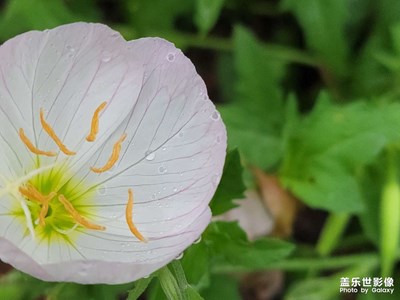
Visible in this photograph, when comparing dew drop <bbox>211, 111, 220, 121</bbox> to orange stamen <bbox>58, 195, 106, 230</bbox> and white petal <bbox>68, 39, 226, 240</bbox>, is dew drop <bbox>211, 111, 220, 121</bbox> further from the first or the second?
orange stamen <bbox>58, 195, 106, 230</bbox>

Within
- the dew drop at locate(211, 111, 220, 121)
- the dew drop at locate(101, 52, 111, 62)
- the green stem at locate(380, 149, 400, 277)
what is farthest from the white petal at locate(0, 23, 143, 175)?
the green stem at locate(380, 149, 400, 277)

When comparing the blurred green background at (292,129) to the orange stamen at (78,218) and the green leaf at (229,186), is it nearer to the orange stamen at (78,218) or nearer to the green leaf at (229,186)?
the green leaf at (229,186)

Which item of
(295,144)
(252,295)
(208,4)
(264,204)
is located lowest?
(252,295)

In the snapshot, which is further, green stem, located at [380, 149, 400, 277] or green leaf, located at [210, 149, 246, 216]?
green stem, located at [380, 149, 400, 277]

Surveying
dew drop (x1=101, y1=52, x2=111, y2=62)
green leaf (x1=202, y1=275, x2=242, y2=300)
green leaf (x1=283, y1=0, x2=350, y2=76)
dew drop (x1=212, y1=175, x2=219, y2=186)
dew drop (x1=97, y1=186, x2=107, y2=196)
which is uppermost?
dew drop (x1=101, y1=52, x2=111, y2=62)

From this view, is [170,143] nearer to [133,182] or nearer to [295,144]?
[133,182]

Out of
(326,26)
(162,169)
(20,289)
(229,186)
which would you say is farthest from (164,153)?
(326,26)

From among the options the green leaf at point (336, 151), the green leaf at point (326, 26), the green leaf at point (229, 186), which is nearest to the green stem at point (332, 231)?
the green leaf at point (336, 151)

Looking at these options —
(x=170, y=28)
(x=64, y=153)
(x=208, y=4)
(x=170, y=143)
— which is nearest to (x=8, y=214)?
(x=64, y=153)
